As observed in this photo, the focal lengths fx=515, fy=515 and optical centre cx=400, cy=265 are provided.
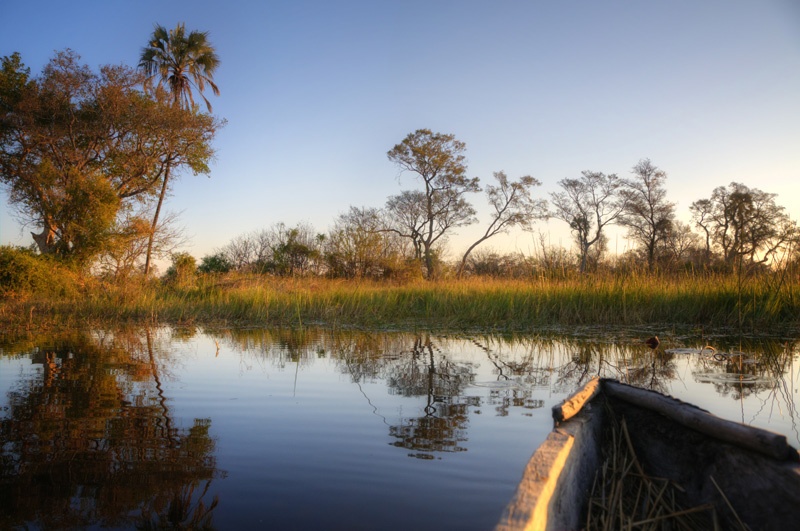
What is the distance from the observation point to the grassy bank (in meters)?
8.66

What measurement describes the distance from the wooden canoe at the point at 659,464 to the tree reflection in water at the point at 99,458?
1229 millimetres

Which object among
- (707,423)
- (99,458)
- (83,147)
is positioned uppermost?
(83,147)

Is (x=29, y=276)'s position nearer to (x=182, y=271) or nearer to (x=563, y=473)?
(x=182, y=271)

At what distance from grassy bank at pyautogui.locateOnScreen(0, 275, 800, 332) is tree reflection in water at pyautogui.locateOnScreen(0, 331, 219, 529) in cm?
663

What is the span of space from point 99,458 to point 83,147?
19.3 m

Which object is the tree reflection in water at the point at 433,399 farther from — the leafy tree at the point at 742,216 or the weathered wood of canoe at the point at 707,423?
the leafy tree at the point at 742,216

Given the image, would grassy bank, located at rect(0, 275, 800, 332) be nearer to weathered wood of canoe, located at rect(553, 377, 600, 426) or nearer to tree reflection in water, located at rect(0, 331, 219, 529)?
weathered wood of canoe, located at rect(553, 377, 600, 426)

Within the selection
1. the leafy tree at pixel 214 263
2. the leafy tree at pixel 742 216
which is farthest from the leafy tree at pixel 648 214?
the leafy tree at pixel 214 263

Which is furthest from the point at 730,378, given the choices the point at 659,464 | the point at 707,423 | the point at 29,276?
the point at 29,276

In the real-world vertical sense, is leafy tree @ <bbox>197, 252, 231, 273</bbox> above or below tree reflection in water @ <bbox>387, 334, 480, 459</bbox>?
above

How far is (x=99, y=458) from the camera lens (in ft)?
8.20

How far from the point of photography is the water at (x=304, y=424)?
1.99m

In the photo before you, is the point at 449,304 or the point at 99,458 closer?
the point at 99,458

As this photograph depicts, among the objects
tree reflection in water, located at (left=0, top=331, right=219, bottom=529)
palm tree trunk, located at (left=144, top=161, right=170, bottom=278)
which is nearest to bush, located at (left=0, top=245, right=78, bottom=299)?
palm tree trunk, located at (left=144, top=161, right=170, bottom=278)
